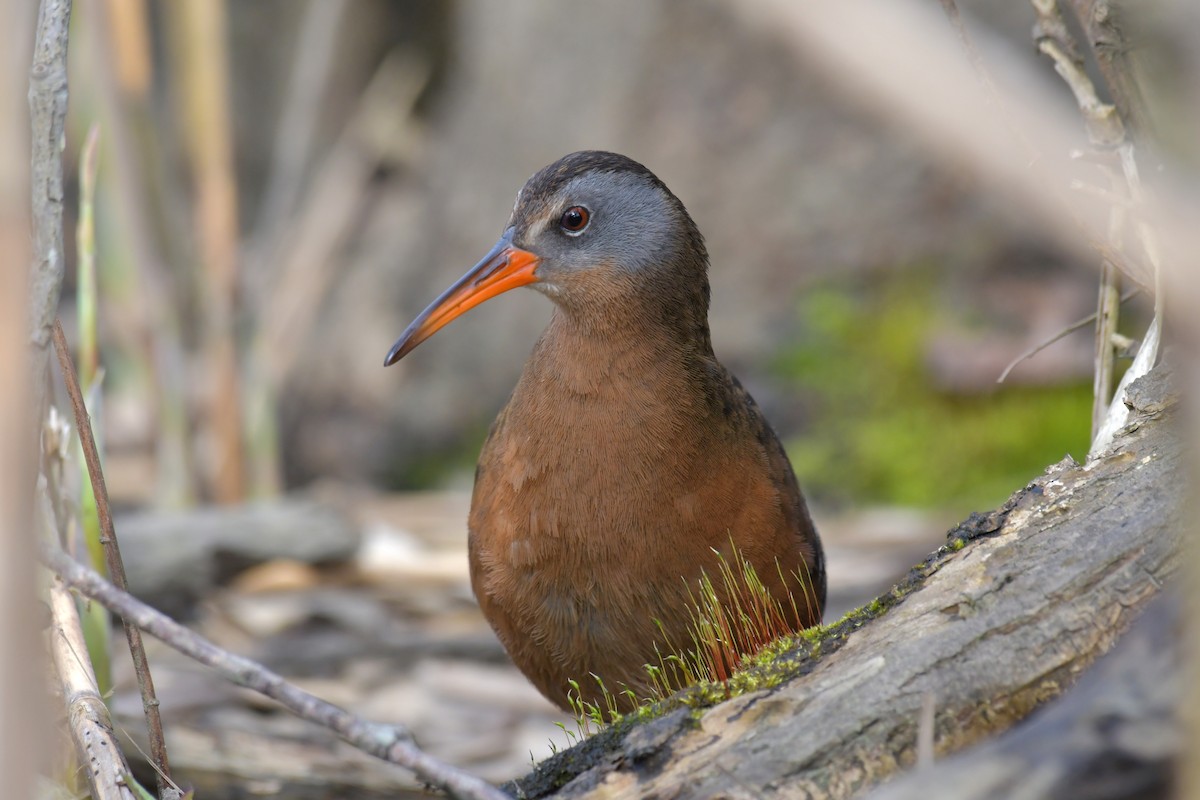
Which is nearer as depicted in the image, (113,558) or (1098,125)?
(113,558)

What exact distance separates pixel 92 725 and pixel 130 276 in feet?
13.3

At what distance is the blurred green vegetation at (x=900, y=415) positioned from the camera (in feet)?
19.6

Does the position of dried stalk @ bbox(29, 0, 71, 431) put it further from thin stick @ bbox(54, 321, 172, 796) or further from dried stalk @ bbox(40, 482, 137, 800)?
dried stalk @ bbox(40, 482, 137, 800)

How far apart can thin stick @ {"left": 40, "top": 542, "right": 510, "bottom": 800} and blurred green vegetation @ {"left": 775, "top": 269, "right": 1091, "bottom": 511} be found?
14.3ft

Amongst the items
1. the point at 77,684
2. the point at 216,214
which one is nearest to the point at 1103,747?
the point at 77,684

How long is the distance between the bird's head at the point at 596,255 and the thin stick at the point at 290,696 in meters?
1.72

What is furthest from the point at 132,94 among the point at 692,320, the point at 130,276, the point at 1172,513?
the point at 1172,513

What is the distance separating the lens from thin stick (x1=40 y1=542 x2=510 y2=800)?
196 centimetres

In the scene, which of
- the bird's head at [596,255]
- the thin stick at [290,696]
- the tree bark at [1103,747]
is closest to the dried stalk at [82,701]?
the thin stick at [290,696]

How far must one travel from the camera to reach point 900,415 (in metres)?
6.29

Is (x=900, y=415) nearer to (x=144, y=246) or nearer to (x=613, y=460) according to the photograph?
(x=613, y=460)

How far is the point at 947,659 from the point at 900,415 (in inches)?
162

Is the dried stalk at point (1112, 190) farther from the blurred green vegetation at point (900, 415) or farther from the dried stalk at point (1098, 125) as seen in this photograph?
the blurred green vegetation at point (900, 415)

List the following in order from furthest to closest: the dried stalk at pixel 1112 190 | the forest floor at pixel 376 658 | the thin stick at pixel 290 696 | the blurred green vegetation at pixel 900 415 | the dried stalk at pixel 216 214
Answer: the blurred green vegetation at pixel 900 415
the dried stalk at pixel 216 214
the forest floor at pixel 376 658
the dried stalk at pixel 1112 190
the thin stick at pixel 290 696
